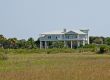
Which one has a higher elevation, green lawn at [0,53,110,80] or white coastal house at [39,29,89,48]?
white coastal house at [39,29,89,48]

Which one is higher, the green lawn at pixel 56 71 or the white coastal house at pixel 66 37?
the white coastal house at pixel 66 37

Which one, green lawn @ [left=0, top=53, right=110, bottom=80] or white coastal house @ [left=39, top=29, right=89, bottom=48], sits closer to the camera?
green lawn @ [left=0, top=53, right=110, bottom=80]

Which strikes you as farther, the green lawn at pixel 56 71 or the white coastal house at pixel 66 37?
the white coastal house at pixel 66 37

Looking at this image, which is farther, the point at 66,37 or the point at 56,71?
the point at 66,37

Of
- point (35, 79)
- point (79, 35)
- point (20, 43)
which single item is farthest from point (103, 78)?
point (79, 35)

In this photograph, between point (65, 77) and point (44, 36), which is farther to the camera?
point (44, 36)

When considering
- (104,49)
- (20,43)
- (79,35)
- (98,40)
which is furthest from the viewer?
(98,40)

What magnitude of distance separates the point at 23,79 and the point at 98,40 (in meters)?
87.3

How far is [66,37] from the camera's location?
91750 mm

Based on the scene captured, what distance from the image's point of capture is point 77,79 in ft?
54.7

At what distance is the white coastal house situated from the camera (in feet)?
298

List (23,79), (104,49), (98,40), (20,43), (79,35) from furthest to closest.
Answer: (98,40), (79,35), (20,43), (104,49), (23,79)

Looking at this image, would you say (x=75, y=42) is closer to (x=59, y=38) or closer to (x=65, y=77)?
(x=59, y=38)

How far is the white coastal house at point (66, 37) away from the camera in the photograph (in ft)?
298
